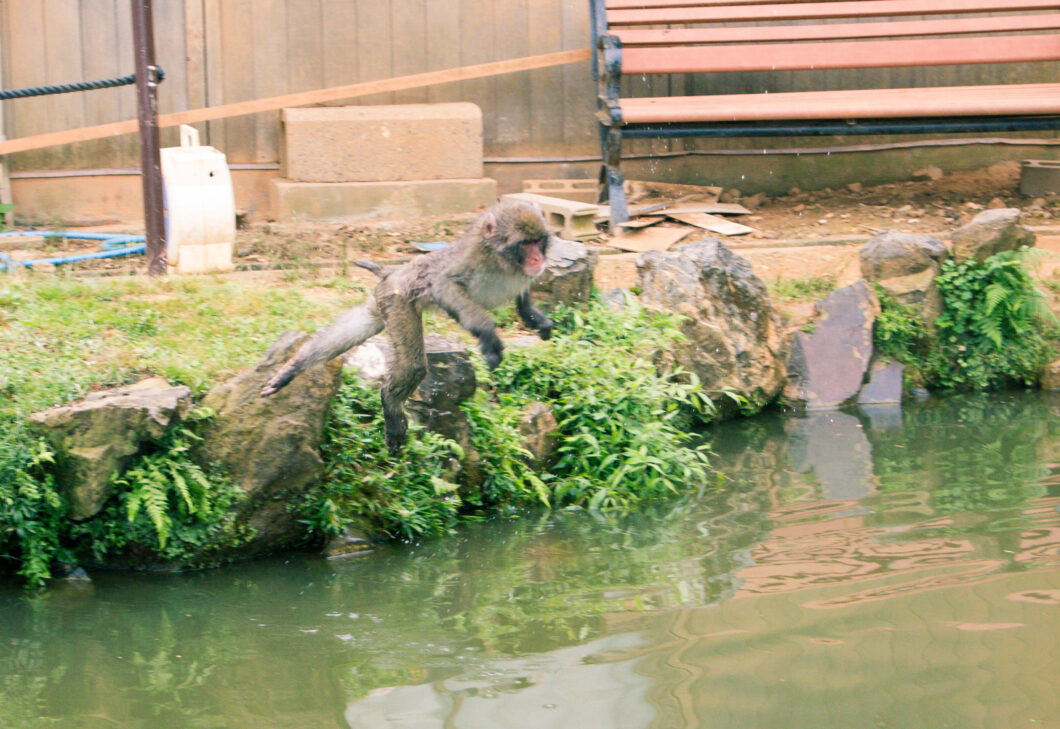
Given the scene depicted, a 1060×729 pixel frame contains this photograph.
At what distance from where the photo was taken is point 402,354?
17.7 feet

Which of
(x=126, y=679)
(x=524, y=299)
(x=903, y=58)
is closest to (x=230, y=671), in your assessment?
(x=126, y=679)

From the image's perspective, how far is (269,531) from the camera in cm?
566

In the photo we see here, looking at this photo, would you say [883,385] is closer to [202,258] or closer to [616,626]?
[616,626]

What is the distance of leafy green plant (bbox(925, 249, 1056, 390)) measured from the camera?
8070 millimetres

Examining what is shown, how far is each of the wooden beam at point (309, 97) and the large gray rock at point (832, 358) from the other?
3.44 m

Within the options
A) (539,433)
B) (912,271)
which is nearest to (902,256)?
(912,271)

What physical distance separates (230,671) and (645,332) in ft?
12.1

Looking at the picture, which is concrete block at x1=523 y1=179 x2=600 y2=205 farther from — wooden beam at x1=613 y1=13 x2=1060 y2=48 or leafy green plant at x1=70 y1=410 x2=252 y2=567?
leafy green plant at x1=70 y1=410 x2=252 y2=567

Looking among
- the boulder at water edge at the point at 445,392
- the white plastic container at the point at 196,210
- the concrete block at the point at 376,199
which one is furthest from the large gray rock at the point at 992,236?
the white plastic container at the point at 196,210

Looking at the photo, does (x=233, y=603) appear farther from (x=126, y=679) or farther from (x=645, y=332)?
(x=645, y=332)

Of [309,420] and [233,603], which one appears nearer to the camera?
[233,603]

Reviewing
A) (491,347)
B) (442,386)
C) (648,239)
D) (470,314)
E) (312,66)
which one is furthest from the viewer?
(312,66)

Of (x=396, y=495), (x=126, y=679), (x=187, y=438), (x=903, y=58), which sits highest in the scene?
(x=903, y=58)

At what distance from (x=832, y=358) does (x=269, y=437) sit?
170 inches
